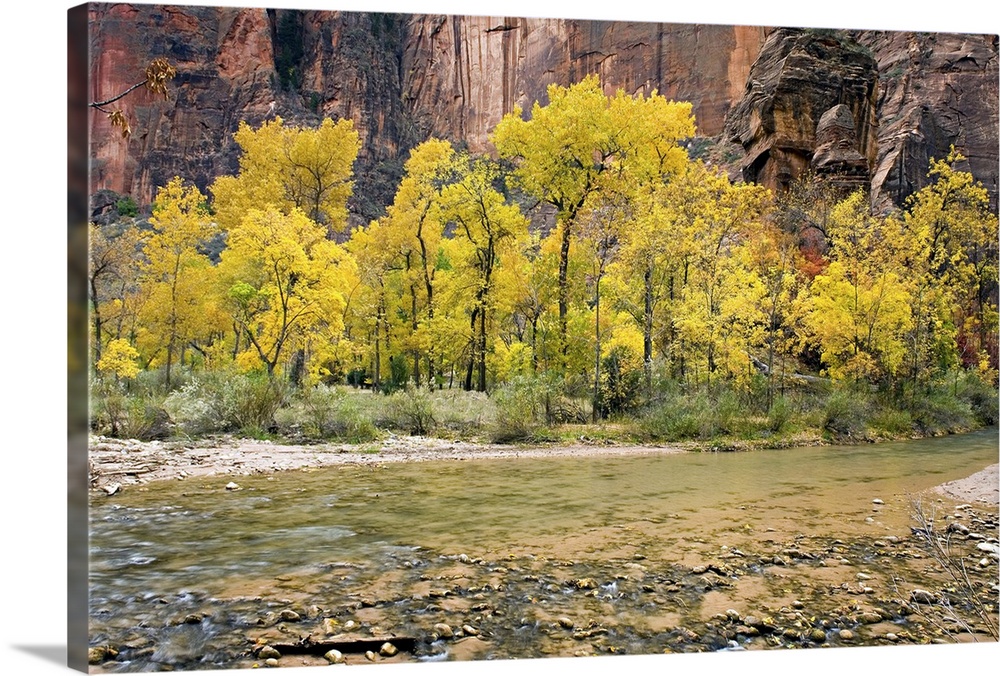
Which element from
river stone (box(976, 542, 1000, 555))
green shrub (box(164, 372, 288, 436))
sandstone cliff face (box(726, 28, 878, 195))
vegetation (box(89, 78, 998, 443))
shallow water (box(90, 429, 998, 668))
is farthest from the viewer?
vegetation (box(89, 78, 998, 443))

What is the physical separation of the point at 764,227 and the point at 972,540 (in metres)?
4.29

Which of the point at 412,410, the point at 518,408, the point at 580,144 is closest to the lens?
the point at 580,144

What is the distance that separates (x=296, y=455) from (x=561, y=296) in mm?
3273

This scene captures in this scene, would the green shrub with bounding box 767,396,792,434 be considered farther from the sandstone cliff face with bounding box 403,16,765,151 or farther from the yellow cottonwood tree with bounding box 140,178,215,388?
the yellow cottonwood tree with bounding box 140,178,215,388

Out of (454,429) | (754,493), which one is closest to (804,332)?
(754,493)

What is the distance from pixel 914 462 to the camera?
7527 mm

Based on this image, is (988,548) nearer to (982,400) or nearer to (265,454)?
(982,400)

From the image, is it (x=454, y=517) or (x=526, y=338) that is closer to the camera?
(x=454, y=517)

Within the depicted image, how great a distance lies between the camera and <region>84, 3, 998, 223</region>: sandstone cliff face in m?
5.44

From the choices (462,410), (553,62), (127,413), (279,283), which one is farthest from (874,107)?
(127,413)

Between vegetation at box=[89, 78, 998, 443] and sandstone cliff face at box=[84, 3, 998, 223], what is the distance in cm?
27

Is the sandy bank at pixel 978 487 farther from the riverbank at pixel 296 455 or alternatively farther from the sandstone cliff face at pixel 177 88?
the sandstone cliff face at pixel 177 88

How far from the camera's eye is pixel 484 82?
6.71 m

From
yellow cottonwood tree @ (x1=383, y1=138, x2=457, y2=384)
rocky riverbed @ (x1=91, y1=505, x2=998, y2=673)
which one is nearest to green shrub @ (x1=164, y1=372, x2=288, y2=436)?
yellow cottonwood tree @ (x1=383, y1=138, x2=457, y2=384)
